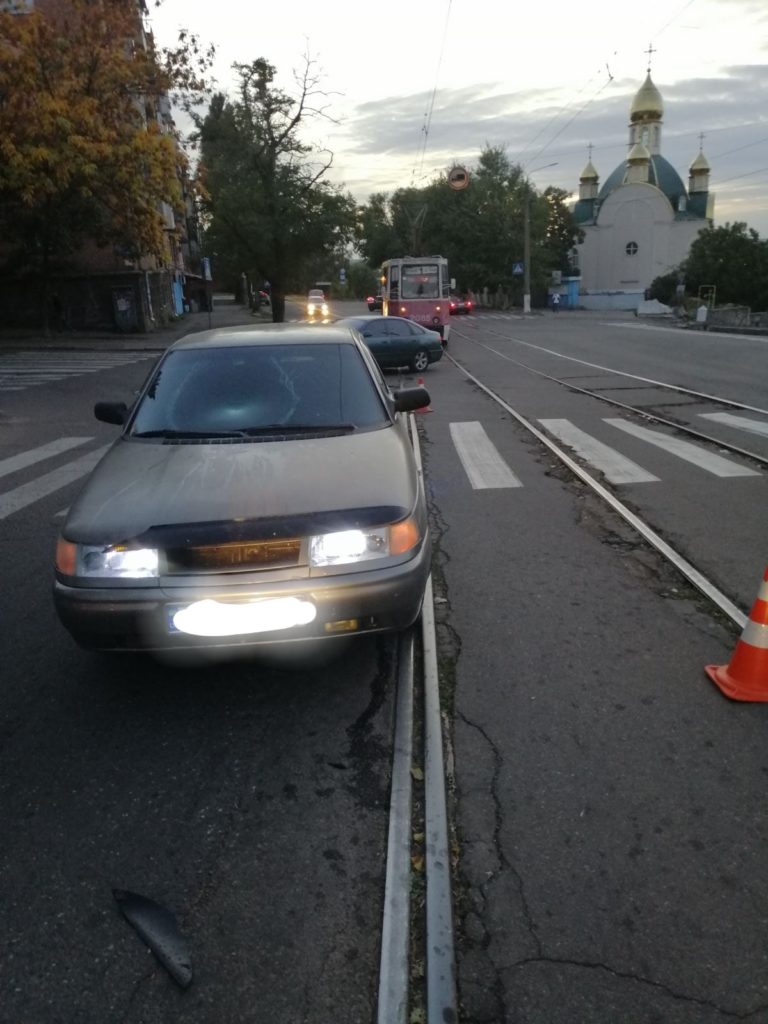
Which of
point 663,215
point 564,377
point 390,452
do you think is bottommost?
point 564,377

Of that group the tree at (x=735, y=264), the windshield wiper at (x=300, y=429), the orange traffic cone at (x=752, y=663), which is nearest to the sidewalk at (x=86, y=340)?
the windshield wiper at (x=300, y=429)

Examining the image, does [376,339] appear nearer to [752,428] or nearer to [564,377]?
[564,377]

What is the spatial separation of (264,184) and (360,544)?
3442 cm

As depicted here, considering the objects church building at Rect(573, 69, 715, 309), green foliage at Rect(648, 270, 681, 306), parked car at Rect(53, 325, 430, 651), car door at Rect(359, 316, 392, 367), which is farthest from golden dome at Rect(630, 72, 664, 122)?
parked car at Rect(53, 325, 430, 651)

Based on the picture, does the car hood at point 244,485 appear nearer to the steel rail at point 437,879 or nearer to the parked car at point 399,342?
the steel rail at point 437,879

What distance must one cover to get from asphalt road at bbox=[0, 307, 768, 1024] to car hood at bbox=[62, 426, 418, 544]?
0.91 metres

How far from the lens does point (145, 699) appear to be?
12.4ft

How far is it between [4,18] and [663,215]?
224 feet

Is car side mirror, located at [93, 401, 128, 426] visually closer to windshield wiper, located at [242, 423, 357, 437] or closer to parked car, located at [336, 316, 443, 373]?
windshield wiper, located at [242, 423, 357, 437]

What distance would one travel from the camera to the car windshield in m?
4.54

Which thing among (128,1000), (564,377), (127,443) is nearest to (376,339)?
(564,377)

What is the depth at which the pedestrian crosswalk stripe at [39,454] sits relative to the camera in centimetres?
946

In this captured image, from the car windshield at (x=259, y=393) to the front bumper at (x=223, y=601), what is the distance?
1259 millimetres

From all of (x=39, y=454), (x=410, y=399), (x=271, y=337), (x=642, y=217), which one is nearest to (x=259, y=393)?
(x=271, y=337)
